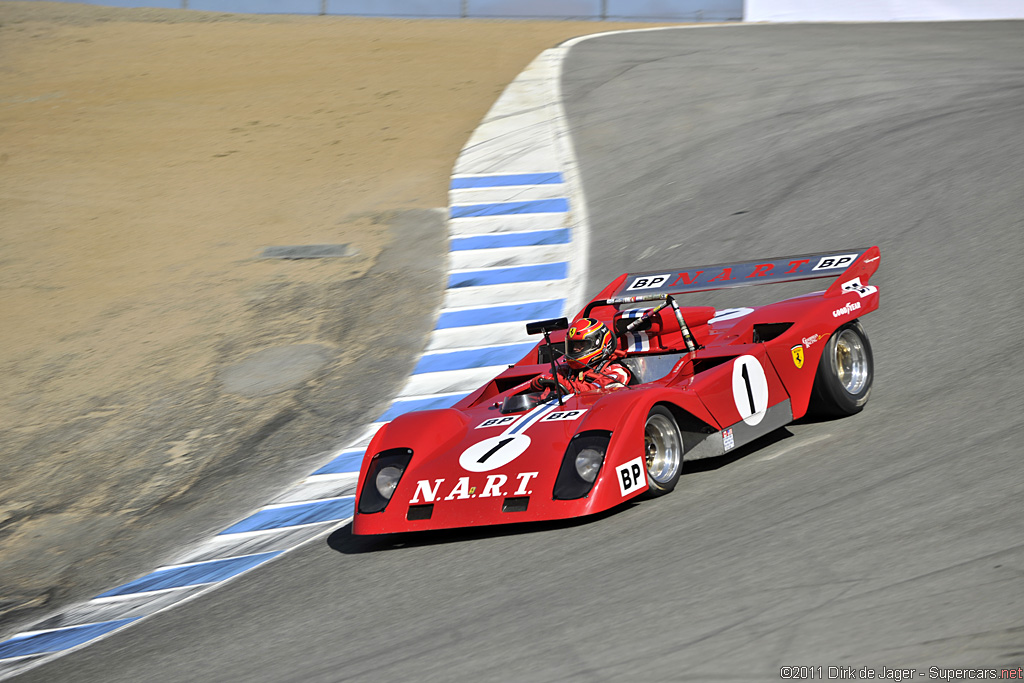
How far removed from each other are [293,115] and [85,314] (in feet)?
27.3

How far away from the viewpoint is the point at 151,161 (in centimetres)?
1819

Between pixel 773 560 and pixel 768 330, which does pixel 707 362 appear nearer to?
pixel 768 330

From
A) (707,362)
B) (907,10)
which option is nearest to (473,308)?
(707,362)

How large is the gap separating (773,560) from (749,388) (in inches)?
89.2

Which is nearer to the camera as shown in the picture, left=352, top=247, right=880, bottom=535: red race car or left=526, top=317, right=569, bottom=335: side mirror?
left=352, top=247, right=880, bottom=535: red race car

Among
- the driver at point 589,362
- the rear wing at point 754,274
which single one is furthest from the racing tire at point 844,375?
the driver at point 589,362

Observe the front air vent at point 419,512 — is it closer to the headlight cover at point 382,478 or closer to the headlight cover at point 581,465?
the headlight cover at point 382,478

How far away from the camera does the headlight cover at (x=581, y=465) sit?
20.3 feet

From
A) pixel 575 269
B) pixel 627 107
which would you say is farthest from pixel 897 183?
pixel 627 107

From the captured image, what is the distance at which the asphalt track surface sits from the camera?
438 cm

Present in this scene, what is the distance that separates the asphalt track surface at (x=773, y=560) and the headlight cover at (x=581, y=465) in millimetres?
238

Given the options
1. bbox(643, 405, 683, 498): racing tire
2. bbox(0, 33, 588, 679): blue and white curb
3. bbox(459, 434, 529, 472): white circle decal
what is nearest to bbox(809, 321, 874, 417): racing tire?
bbox(643, 405, 683, 498): racing tire

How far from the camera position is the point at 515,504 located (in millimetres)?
6281

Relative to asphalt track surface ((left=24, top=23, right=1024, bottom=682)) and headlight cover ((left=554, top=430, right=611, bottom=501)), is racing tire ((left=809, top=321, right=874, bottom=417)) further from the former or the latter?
headlight cover ((left=554, top=430, right=611, bottom=501))
